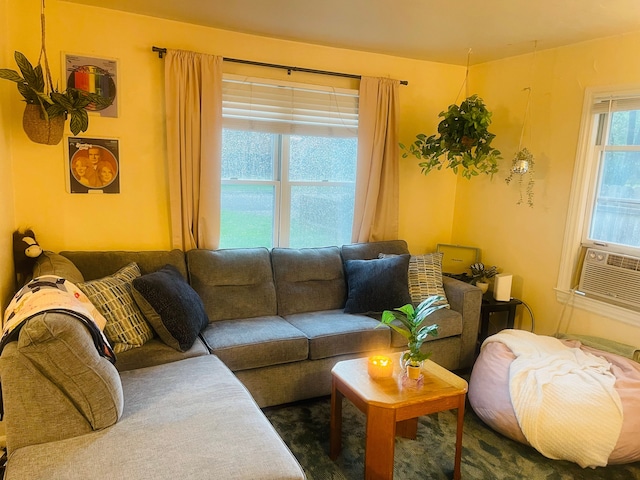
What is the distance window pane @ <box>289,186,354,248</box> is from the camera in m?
3.62

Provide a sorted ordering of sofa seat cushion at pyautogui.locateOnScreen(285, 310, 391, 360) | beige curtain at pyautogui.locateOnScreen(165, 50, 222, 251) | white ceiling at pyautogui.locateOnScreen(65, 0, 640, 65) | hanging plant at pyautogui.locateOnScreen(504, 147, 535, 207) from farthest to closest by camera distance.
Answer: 1. hanging plant at pyautogui.locateOnScreen(504, 147, 535, 207)
2. beige curtain at pyautogui.locateOnScreen(165, 50, 222, 251)
3. sofa seat cushion at pyautogui.locateOnScreen(285, 310, 391, 360)
4. white ceiling at pyautogui.locateOnScreen(65, 0, 640, 65)

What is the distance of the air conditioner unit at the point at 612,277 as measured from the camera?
2.88 meters

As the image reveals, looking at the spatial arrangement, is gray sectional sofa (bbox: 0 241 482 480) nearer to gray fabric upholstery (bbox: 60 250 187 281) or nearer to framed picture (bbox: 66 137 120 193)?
gray fabric upholstery (bbox: 60 250 187 281)

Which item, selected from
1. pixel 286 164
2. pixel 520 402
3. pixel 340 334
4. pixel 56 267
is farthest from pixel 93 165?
pixel 520 402

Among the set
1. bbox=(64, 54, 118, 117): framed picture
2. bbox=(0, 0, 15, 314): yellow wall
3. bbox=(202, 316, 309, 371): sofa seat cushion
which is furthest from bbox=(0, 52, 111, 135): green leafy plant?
bbox=(202, 316, 309, 371): sofa seat cushion

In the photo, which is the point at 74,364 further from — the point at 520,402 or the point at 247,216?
the point at 520,402

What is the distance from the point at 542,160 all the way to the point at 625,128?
576mm

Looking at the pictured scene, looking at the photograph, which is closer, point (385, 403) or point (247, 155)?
point (385, 403)

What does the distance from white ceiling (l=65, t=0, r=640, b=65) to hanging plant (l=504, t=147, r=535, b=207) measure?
31.0 inches

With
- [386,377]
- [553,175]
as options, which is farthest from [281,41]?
[386,377]

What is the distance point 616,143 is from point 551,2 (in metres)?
1.15

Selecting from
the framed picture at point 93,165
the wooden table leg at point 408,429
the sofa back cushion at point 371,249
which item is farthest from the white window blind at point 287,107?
the wooden table leg at point 408,429

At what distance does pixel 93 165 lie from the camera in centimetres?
289

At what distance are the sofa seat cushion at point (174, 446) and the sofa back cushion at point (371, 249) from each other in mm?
1744
